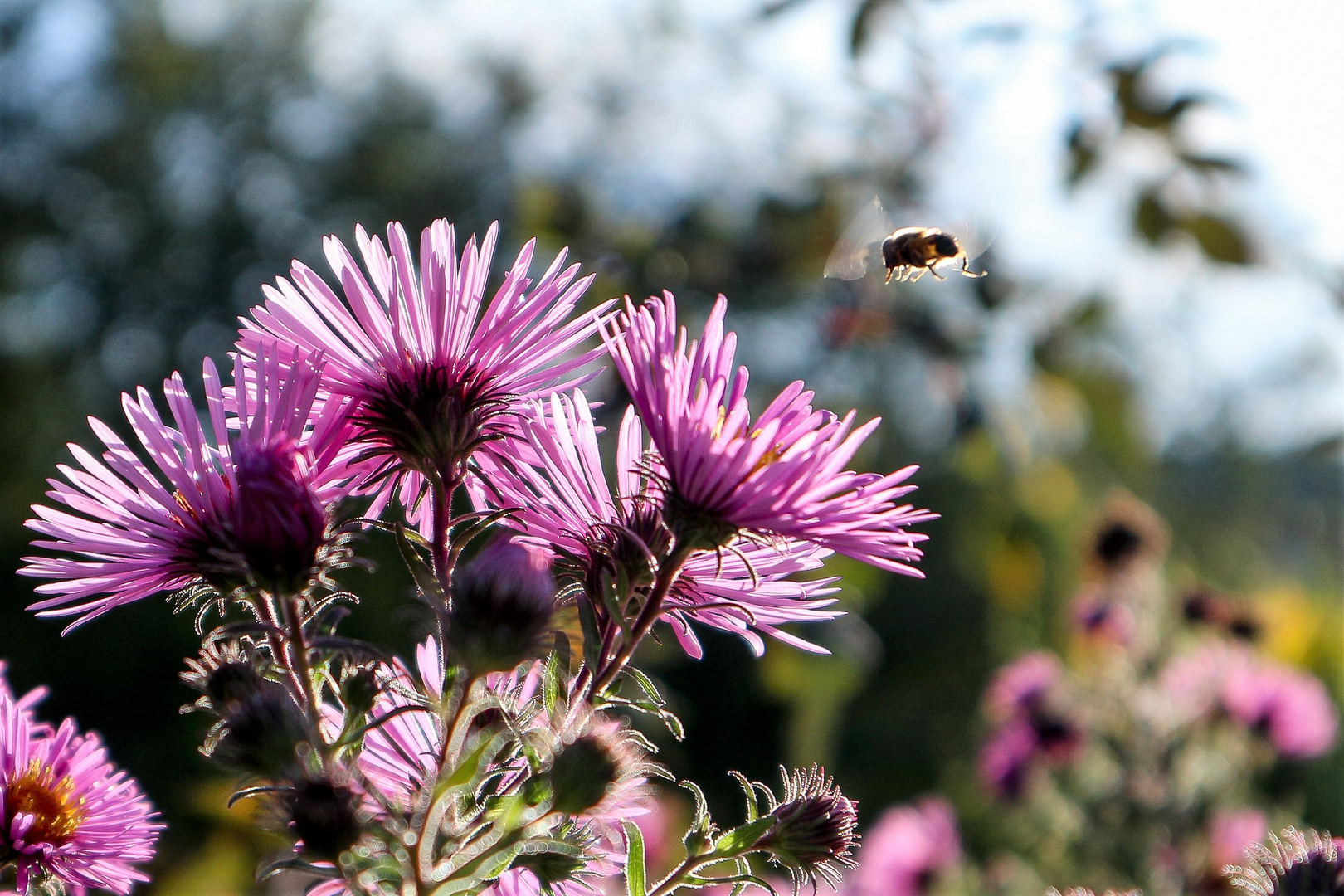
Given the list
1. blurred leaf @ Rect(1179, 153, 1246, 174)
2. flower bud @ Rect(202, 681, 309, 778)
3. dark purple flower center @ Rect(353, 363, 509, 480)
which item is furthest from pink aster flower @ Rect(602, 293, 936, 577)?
blurred leaf @ Rect(1179, 153, 1246, 174)

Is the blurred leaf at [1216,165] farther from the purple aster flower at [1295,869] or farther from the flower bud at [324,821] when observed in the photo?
the flower bud at [324,821]

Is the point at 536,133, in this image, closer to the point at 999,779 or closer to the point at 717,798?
the point at 717,798

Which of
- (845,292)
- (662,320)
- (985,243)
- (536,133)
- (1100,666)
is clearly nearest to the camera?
(662,320)

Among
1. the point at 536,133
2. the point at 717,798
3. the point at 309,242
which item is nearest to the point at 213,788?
the point at 717,798

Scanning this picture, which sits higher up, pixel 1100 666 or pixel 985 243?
pixel 985 243

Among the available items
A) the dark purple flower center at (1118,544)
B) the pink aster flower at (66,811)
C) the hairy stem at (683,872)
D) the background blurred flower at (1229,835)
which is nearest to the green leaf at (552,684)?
the hairy stem at (683,872)

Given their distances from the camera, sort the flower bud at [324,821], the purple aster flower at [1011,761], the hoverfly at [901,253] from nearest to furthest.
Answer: the flower bud at [324,821] < the hoverfly at [901,253] < the purple aster flower at [1011,761]
